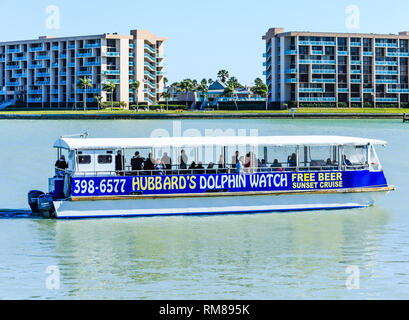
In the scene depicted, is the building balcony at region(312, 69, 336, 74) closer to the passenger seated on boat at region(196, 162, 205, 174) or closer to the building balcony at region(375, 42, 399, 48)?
the building balcony at region(375, 42, 399, 48)

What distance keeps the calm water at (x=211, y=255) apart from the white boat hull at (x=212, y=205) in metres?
0.32

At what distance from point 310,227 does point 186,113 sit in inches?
4903

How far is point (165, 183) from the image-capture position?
78.1ft

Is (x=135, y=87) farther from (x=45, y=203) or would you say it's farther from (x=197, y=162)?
(x=45, y=203)

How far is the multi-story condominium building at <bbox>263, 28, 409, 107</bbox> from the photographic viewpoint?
14250 cm

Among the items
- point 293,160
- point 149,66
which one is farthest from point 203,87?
point 293,160

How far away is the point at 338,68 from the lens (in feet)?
476

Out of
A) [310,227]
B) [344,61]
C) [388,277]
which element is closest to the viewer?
[388,277]

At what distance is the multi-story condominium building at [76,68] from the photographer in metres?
151

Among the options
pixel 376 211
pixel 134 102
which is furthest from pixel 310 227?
pixel 134 102

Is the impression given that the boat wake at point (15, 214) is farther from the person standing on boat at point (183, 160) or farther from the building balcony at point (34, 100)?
the building balcony at point (34, 100)

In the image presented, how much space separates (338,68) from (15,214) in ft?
416

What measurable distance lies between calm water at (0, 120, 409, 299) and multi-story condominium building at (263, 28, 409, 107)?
117517 millimetres
